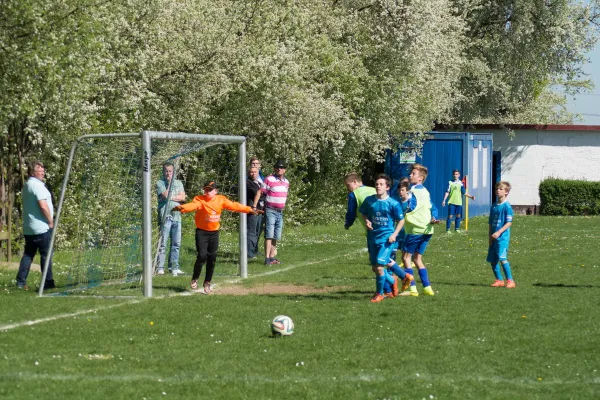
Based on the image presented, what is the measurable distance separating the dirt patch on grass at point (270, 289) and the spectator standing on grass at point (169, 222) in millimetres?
2068

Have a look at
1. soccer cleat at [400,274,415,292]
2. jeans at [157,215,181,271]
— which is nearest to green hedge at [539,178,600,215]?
jeans at [157,215,181,271]

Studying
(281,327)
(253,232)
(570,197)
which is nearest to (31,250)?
(281,327)

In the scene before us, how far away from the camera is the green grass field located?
855 cm

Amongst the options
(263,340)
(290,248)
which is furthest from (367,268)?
(263,340)

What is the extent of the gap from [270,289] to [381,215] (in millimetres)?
2527

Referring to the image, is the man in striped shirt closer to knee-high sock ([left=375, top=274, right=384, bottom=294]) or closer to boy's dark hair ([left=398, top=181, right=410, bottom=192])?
boy's dark hair ([left=398, top=181, right=410, bottom=192])

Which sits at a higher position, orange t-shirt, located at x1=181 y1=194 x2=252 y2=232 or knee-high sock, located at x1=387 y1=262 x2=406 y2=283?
orange t-shirt, located at x1=181 y1=194 x2=252 y2=232

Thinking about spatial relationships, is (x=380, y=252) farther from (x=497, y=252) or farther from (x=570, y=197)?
(x=570, y=197)

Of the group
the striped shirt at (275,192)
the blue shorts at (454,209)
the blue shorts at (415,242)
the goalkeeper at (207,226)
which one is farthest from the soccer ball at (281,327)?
the blue shorts at (454,209)

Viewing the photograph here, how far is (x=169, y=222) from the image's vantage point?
1753cm

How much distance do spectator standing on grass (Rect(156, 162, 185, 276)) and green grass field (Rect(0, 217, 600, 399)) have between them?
2.43 ft

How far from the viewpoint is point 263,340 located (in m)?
10.8

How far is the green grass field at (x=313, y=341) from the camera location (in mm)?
8547

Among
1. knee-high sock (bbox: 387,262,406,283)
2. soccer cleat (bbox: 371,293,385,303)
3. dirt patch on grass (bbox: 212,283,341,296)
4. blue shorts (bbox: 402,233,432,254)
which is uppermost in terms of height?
blue shorts (bbox: 402,233,432,254)
